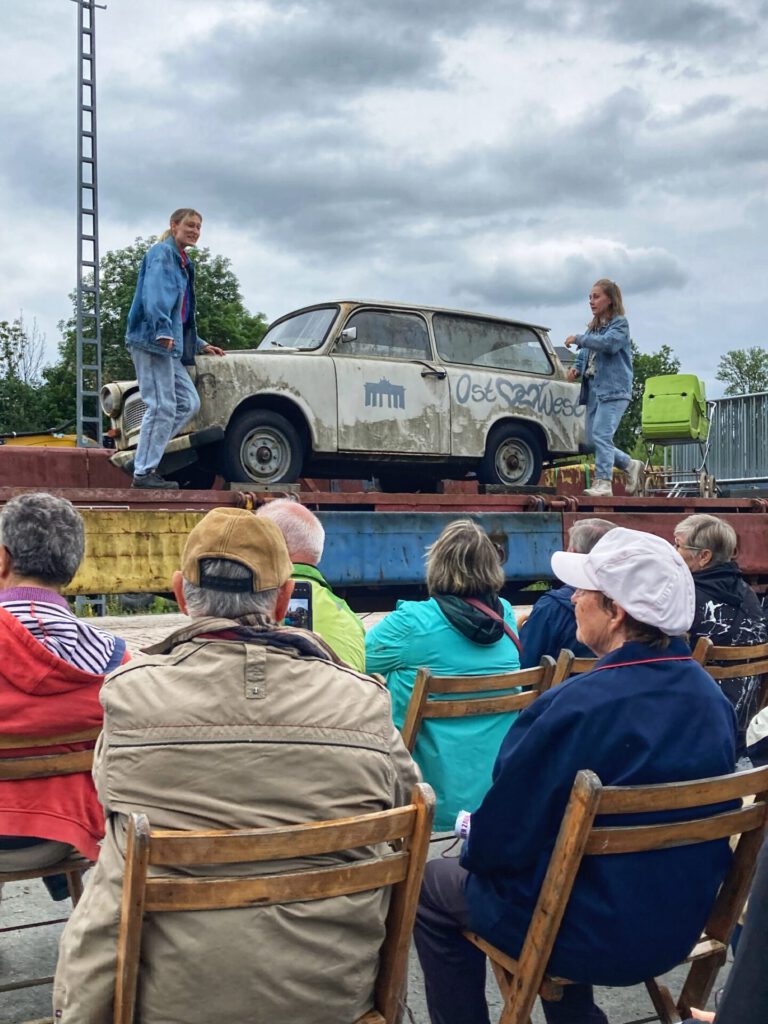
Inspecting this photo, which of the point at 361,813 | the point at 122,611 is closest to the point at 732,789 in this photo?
the point at 361,813

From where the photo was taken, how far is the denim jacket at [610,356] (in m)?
7.70

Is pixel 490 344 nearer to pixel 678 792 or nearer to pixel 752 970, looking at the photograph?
pixel 678 792

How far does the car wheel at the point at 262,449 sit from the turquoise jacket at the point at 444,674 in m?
3.42

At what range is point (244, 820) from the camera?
1.87 metres

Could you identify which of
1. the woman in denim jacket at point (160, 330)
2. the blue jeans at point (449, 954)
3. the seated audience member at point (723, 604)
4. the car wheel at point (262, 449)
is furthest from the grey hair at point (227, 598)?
the car wheel at point (262, 449)

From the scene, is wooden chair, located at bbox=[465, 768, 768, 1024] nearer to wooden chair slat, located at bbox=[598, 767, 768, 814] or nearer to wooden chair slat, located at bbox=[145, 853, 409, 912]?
wooden chair slat, located at bbox=[598, 767, 768, 814]

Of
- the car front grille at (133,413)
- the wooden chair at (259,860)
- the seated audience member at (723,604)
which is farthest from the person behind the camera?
the car front grille at (133,413)

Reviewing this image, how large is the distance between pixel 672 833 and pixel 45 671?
1.50 meters

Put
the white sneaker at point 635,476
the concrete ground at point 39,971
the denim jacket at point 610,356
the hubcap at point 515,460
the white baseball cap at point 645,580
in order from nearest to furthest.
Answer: the white baseball cap at point 645,580 < the concrete ground at point 39,971 < the denim jacket at point 610,356 < the hubcap at point 515,460 < the white sneaker at point 635,476

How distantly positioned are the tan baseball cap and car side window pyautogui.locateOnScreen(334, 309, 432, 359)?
5.35m

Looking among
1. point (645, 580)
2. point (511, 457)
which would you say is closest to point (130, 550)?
point (511, 457)

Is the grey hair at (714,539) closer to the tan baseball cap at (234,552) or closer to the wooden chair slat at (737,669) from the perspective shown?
the wooden chair slat at (737,669)

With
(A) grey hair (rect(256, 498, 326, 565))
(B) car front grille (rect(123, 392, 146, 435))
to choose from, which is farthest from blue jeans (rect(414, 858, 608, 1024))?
(B) car front grille (rect(123, 392, 146, 435))

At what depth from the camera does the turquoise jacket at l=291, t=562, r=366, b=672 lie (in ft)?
11.5
